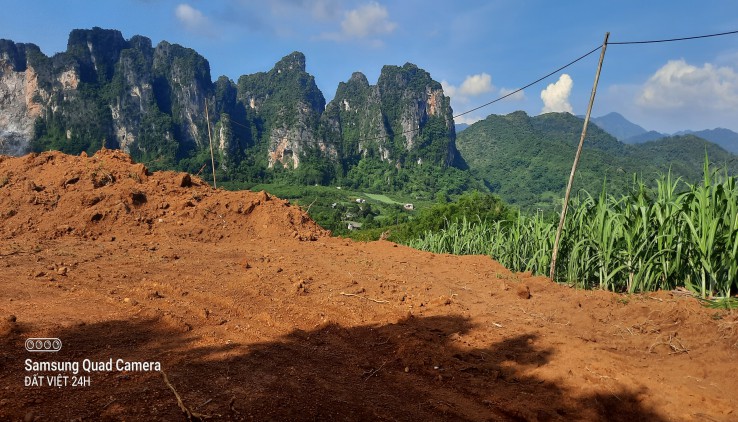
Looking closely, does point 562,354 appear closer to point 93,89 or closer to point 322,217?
point 322,217

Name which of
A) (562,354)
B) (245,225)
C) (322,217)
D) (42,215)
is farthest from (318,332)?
(322,217)

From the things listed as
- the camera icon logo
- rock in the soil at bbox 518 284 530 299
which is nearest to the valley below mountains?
rock in the soil at bbox 518 284 530 299

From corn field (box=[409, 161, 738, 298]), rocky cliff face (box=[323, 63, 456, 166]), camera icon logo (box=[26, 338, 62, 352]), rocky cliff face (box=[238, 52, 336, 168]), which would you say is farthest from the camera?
rocky cliff face (box=[323, 63, 456, 166])

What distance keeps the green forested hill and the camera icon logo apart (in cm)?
6842

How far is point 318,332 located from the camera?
3.39 metres

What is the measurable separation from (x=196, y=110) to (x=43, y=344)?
297 feet

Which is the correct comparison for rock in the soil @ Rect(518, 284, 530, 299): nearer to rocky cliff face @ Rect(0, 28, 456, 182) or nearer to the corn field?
the corn field

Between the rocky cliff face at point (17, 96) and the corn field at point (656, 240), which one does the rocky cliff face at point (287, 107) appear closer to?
the rocky cliff face at point (17, 96)

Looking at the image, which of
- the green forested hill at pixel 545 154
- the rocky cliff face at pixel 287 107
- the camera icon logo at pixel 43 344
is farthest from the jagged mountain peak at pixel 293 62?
the camera icon logo at pixel 43 344

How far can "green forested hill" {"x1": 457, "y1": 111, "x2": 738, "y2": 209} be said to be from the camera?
77562 mm

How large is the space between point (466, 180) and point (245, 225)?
291 ft

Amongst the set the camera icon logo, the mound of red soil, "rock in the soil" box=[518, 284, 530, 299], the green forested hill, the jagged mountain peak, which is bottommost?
"rock in the soil" box=[518, 284, 530, 299]

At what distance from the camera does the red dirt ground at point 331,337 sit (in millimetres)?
2148

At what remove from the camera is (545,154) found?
9644cm
